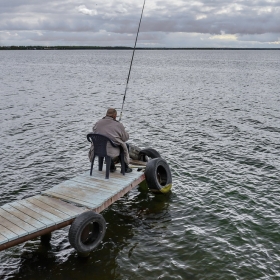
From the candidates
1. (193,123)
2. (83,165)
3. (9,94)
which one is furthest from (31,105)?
(83,165)

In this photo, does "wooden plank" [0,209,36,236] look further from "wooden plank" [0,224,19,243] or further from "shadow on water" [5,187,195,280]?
"shadow on water" [5,187,195,280]

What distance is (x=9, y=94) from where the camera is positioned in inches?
1599

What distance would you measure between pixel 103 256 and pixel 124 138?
341cm

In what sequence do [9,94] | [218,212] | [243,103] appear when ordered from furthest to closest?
[9,94]
[243,103]
[218,212]

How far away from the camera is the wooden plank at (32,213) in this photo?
7.74 meters

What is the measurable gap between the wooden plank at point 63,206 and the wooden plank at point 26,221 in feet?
2.52

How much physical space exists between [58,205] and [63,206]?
0.46 feet

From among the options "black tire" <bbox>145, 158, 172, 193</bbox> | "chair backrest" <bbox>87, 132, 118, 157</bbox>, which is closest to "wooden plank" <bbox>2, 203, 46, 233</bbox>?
"chair backrest" <bbox>87, 132, 118, 157</bbox>

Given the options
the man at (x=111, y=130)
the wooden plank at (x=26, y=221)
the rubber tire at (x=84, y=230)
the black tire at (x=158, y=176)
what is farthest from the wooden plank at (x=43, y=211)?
the black tire at (x=158, y=176)

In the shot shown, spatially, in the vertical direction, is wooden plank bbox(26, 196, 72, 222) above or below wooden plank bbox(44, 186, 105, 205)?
below

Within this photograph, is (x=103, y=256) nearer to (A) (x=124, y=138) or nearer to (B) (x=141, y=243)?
(B) (x=141, y=243)

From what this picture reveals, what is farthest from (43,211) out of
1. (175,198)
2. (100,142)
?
(175,198)

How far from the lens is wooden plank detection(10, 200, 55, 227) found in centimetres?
774

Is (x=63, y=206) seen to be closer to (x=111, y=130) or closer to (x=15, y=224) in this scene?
(x=15, y=224)
